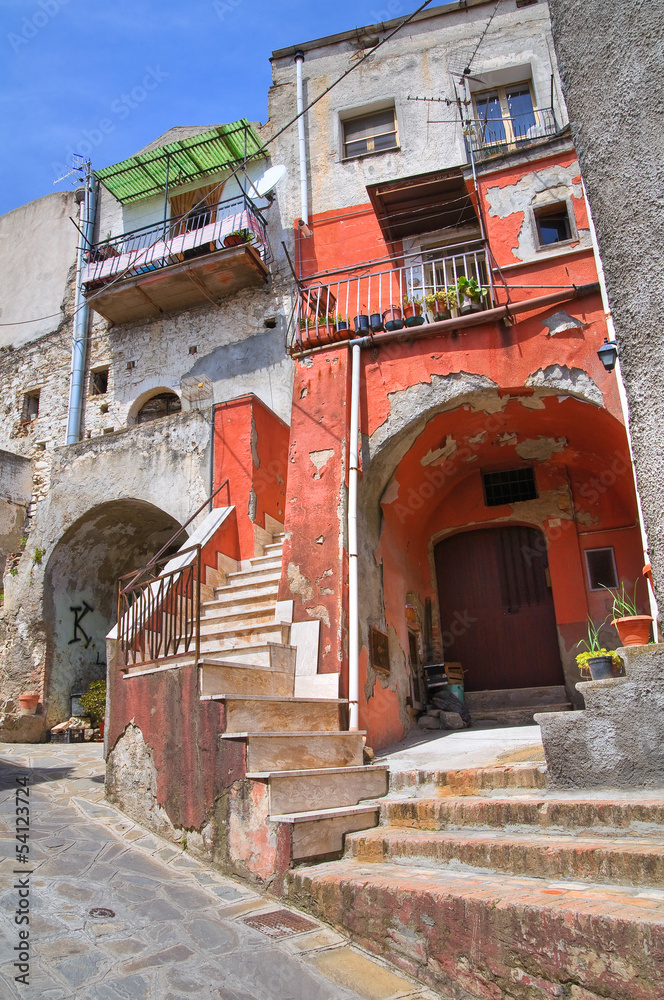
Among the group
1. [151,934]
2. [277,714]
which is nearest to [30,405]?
[277,714]

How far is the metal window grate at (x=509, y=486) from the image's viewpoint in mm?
9203

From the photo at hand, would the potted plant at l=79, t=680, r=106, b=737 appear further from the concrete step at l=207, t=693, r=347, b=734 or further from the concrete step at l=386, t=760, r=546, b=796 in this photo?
the concrete step at l=386, t=760, r=546, b=796

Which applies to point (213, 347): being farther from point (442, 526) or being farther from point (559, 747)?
point (559, 747)

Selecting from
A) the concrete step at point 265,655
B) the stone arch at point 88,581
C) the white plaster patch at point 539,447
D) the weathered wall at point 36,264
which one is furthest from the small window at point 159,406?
the concrete step at point 265,655

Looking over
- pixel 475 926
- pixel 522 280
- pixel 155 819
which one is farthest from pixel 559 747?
pixel 522 280

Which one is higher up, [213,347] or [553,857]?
[213,347]

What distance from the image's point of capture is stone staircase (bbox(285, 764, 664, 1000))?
2.66 m

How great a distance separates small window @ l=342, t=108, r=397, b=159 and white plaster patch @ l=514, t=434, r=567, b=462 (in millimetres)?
7907

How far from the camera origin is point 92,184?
55.2 ft

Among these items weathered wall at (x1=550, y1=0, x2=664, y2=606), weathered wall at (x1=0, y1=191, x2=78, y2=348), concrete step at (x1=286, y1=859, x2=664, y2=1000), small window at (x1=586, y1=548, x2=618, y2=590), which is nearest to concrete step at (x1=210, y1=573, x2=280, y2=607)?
concrete step at (x1=286, y1=859, x2=664, y2=1000)

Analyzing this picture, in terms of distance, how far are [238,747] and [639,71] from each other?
4361mm

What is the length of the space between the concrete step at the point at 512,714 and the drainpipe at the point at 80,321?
9860mm

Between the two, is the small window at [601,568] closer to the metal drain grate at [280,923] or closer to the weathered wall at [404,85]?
the metal drain grate at [280,923]

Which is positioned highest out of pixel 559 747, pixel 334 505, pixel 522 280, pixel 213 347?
pixel 213 347
